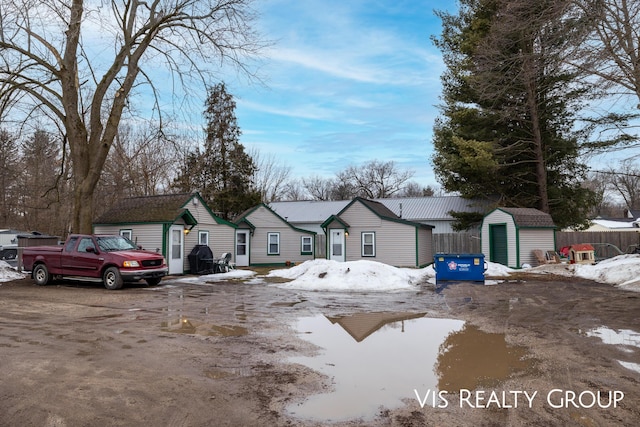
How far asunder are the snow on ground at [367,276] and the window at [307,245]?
33.6ft

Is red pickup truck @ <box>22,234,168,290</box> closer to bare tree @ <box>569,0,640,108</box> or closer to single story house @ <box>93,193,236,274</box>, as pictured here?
single story house @ <box>93,193,236,274</box>

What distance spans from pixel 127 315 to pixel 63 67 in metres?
13.9

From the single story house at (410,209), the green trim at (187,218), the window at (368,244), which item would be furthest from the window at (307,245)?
the green trim at (187,218)

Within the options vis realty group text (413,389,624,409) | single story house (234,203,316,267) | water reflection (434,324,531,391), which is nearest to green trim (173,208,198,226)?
single story house (234,203,316,267)

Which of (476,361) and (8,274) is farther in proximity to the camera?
(8,274)

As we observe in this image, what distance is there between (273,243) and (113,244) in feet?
47.7

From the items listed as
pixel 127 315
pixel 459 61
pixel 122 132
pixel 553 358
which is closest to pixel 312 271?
pixel 127 315

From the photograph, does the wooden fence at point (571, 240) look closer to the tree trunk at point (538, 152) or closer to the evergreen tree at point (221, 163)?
the tree trunk at point (538, 152)

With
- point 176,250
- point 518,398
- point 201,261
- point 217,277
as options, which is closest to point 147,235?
point 176,250

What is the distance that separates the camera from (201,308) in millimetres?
10938

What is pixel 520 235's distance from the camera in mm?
23375

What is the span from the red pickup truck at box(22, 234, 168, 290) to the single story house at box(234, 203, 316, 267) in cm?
1286

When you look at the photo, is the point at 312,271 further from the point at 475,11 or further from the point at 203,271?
the point at 475,11

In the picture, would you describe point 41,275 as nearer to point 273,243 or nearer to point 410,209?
point 273,243
